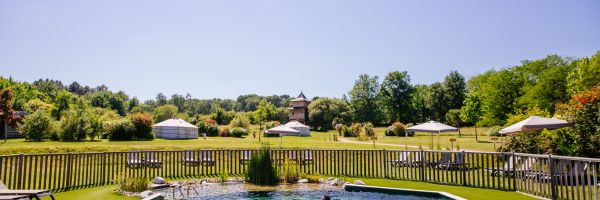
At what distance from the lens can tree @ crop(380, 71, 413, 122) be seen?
61.2 meters

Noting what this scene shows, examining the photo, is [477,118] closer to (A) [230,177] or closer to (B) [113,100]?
(A) [230,177]

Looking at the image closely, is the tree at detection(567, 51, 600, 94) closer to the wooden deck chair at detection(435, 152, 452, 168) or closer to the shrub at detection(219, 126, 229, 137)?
the wooden deck chair at detection(435, 152, 452, 168)

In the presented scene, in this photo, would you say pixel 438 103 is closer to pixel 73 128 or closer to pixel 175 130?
pixel 175 130

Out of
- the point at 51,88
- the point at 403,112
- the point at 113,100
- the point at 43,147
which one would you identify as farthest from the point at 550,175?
the point at 51,88

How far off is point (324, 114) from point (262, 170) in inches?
1782

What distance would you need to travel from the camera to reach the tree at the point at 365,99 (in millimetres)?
60203

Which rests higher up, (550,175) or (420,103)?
(420,103)

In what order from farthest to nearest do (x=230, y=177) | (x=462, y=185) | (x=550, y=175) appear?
(x=230, y=177) < (x=462, y=185) < (x=550, y=175)

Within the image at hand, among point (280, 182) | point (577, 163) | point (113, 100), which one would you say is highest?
point (113, 100)

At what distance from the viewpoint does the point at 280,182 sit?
12.7m

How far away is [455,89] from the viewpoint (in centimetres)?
6253

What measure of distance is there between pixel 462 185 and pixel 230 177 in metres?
7.40

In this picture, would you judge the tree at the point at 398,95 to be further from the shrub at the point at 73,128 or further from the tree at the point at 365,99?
the shrub at the point at 73,128

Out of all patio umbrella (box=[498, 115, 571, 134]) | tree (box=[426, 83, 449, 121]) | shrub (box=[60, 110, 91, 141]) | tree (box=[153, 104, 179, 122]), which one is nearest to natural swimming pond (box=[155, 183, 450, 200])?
patio umbrella (box=[498, 115, 571, 134])
